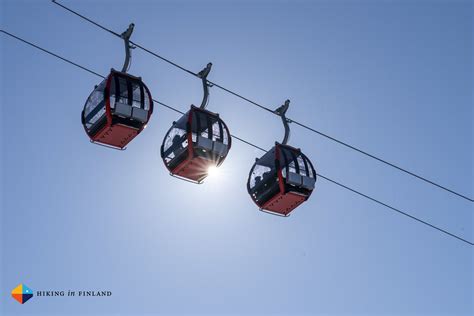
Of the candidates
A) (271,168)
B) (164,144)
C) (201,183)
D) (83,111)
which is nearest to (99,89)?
(83,111)

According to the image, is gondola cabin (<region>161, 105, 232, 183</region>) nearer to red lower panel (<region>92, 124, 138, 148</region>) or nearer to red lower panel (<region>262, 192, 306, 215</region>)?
red lower panel (<region>92, 124, 138, 148</region>)

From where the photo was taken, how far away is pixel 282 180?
2092 centimetres

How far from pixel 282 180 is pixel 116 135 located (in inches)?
175

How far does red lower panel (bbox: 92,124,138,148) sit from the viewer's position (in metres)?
20.1

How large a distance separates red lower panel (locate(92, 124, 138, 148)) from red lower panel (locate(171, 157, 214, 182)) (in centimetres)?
146

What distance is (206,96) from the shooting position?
69.0ft

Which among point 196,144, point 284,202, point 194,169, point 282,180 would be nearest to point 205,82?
point 196,144

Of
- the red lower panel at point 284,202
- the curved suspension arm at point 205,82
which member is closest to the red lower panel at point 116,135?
the curved suspension arm at point 205,82

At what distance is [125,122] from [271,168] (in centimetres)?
414

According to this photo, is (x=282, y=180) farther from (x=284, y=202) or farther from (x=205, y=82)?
(x=205, y=82)

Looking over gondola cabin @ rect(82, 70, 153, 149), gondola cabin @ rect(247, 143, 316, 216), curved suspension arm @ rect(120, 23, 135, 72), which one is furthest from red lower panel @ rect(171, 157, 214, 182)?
curved suspension arm @ rect(120, 23, 135, 72)

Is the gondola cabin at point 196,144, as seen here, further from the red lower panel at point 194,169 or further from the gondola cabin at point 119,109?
the gondola cabin at point 119,109

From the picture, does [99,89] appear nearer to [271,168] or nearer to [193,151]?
[193,151]

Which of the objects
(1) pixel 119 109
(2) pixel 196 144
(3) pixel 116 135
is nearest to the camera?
(1) pixel 119 109
